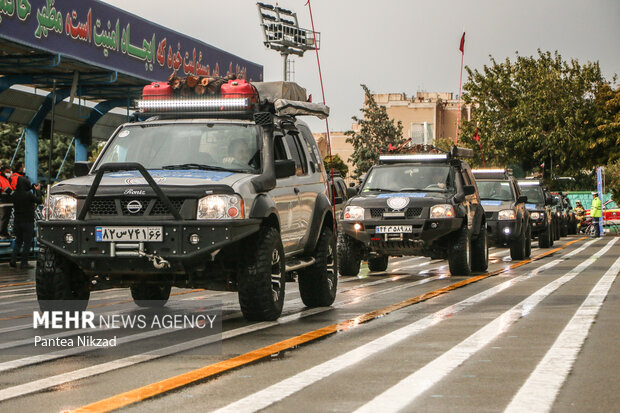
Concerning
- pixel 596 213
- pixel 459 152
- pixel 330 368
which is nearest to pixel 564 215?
pixel 596 213

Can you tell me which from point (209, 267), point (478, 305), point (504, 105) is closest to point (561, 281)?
point (478, 305)

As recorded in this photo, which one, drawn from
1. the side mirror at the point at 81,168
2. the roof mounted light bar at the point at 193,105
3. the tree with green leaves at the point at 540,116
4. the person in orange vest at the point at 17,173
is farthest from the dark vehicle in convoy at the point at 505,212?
the tree with green leaves at the point at 540,116

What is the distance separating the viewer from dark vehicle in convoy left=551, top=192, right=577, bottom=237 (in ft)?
126

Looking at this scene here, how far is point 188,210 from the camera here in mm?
8984

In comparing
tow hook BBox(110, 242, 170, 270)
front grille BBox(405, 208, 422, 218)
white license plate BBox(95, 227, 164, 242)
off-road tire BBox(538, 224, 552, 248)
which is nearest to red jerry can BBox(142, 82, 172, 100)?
white license plate BBox(95, 227, 164, 242)

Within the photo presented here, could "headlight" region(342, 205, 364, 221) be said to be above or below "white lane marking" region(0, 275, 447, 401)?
above

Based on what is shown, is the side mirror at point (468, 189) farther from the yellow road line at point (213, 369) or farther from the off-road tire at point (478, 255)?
the yellow road line at point (213, 369)

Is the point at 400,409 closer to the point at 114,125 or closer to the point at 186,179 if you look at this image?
the point at 186,179

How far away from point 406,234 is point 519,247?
6586mm

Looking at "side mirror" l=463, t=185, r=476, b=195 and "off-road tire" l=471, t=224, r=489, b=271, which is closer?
"side mirror" l=463, t=185, r=476, b=195

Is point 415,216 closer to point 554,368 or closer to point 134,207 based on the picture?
point 134,207

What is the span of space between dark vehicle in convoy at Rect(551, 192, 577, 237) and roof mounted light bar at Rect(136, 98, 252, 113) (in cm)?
2623

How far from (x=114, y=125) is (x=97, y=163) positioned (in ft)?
66.6

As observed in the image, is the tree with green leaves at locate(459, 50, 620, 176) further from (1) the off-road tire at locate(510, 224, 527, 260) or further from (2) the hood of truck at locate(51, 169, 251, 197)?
(2) the hood of truck at locate(51, 169, 251, 197)
